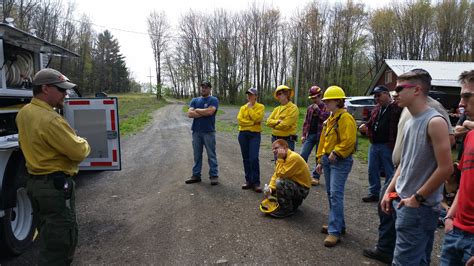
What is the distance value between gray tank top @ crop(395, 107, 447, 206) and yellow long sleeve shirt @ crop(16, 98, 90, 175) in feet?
8.73

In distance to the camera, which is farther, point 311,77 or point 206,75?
point 206,75

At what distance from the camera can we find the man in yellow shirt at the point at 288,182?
189 inches

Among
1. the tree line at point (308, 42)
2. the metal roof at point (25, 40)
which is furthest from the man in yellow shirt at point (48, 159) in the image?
the tree line at point (308, 42)

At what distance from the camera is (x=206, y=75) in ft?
186

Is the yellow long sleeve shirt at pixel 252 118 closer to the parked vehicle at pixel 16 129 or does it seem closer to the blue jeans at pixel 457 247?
the parked vehicle at pixel 16 129

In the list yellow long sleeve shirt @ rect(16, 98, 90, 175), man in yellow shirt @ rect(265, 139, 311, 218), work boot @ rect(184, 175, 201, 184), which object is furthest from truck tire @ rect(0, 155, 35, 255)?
man in yellow shirt @ rect(265, 139, 311, 218)

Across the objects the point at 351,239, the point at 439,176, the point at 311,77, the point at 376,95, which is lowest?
the point at 351,239

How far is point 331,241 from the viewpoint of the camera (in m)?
3.89

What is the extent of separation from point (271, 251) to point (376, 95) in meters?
2.95

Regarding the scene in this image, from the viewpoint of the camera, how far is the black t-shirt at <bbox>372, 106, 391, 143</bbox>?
5012 millimetres

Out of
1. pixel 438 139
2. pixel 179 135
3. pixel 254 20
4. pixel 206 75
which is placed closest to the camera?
pixel 438 139

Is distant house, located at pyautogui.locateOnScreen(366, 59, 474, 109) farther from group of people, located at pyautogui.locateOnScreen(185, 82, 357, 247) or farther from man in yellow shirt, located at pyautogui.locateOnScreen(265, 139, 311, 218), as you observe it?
man in yellow shirt, located at pyautogui.locateOnScreen(265, 139, 311, 218)

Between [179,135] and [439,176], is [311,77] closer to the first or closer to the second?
[179,135]

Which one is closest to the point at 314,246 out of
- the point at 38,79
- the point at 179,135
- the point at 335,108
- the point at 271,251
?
the point at 271,251
